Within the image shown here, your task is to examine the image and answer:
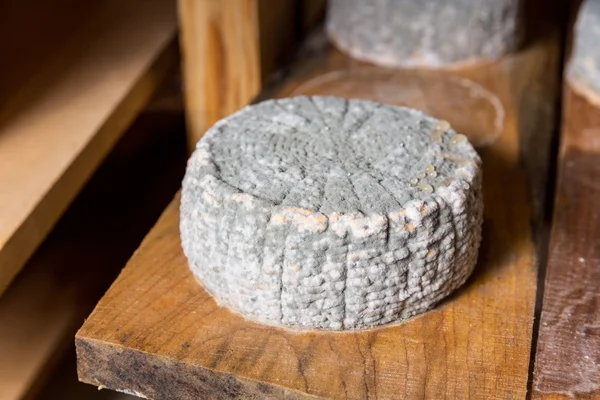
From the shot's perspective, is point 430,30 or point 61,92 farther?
point 430,30

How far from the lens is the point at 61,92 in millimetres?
1709

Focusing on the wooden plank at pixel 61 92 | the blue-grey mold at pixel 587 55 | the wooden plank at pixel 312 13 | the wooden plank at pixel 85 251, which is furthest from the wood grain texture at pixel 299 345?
the wooden plank at pixel 312 13

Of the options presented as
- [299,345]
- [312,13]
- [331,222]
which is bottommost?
[312,13]

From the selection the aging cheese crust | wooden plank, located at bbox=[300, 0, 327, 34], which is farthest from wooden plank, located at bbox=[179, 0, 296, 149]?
the aging cheese crust

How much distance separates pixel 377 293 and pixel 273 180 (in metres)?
0.22

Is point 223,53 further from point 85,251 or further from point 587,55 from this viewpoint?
point 587,55

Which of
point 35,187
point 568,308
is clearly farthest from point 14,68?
point 568,308

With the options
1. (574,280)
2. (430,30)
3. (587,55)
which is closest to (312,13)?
(430,30)

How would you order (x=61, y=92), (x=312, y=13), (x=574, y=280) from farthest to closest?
1. (x=312, y=13)
2. (x=61, y=92)
3. (x=574, y=280)

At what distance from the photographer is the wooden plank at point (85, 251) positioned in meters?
1.64

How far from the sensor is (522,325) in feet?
3.80

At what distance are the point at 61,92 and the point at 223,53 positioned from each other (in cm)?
37

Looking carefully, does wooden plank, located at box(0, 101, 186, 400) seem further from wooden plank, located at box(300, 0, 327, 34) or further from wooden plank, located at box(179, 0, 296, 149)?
wooden plank, located at box(300, 0, 327, 34)

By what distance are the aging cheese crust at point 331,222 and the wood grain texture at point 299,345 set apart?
1.3 inches
